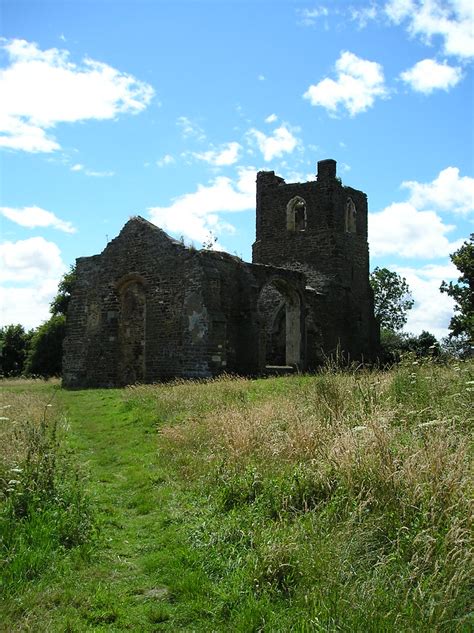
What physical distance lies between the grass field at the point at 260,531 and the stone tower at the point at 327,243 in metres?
20.0

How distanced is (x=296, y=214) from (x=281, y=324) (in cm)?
659

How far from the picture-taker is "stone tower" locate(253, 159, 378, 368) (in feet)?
91.8

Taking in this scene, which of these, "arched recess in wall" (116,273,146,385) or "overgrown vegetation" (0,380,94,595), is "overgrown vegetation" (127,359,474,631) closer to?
"overgrown vegetation" (0,380,94,595)

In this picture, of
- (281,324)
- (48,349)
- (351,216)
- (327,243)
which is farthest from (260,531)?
(48,349)

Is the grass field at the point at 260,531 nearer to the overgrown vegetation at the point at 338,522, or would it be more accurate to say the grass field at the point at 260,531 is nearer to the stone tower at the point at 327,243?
the overgrown vegetation at the point at 338,522

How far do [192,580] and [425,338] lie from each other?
110 ft

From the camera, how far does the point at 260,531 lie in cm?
493

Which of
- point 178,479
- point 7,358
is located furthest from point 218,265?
point 7,358

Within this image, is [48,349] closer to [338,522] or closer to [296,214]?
[296,214]

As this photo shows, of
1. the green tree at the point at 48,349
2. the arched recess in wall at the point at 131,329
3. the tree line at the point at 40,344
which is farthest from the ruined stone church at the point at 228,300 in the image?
the green tree at the point at 48,349

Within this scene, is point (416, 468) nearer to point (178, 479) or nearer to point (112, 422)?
point (178, 479)

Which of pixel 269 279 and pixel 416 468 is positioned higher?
pixel 269 279

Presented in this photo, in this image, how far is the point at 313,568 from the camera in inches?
165

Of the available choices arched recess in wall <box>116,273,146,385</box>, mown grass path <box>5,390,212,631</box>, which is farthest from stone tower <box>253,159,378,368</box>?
mown grass path <box>5,390,212,631</box>
